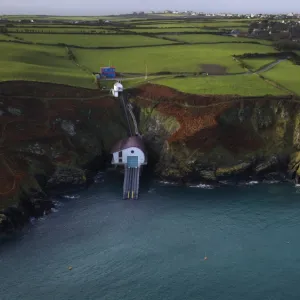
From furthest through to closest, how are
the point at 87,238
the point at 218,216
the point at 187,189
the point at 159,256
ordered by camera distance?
the point at 187,189 → the point at 218,216 → the point at 87,238 → the point at 159,256

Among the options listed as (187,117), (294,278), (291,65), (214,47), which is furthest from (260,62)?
(294,278)

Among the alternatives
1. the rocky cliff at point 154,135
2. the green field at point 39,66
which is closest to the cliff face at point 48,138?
the rocky cliff at point 154,135

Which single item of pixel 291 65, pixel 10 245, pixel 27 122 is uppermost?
pixel 291 65

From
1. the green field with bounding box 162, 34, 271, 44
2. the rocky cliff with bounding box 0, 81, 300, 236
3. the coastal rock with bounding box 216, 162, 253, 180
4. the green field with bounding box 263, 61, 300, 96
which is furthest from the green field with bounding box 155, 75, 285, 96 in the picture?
the green field with bounding box 162, 34, 271, 44

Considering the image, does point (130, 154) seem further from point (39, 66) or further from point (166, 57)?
point (166, 57)

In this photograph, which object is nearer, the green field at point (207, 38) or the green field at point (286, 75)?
the green field at point (286, 75)

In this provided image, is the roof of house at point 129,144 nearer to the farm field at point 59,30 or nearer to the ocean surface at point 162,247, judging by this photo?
the ocean surface at point 162,247

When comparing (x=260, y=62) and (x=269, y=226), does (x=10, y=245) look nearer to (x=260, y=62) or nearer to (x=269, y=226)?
(x=269, y=226)

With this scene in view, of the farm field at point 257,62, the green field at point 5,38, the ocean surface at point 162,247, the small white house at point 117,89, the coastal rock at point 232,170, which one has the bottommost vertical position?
the ocean surface at point 162,247
